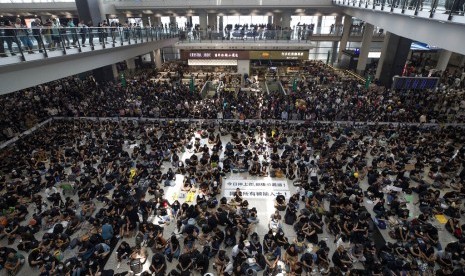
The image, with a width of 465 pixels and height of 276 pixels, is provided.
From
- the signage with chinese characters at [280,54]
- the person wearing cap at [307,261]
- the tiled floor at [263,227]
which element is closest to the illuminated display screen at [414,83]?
the signage with chinese characters at [280,54]

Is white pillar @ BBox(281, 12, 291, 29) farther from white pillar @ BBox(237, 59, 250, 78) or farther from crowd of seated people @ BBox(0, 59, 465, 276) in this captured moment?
crowd of seated people @ BBox(0, 59, 465, 276)

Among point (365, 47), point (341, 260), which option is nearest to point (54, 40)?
point (341, 260)

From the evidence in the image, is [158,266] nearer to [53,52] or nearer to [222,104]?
[53,52]

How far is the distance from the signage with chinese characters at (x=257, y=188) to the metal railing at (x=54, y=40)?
9002 mm

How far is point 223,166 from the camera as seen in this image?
12.3 metres

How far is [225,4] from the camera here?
28.7 m

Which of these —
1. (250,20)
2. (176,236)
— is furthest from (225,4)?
(176,236)

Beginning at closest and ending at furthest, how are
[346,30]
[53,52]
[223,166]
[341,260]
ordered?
[341,260] → [53,52] → [223,166] → [346,30]

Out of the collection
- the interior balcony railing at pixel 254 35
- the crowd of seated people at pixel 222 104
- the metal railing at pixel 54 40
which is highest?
the metal railing at pixel 54 40

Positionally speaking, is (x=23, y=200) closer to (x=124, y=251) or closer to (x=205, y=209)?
(x=124, y=251)

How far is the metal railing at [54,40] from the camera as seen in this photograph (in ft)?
30.5

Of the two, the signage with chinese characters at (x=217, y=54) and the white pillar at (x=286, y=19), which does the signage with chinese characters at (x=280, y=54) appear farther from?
the white pillar at (x=286, y=19)

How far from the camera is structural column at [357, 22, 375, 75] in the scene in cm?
2730

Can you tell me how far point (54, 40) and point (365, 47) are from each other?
1092 inches
